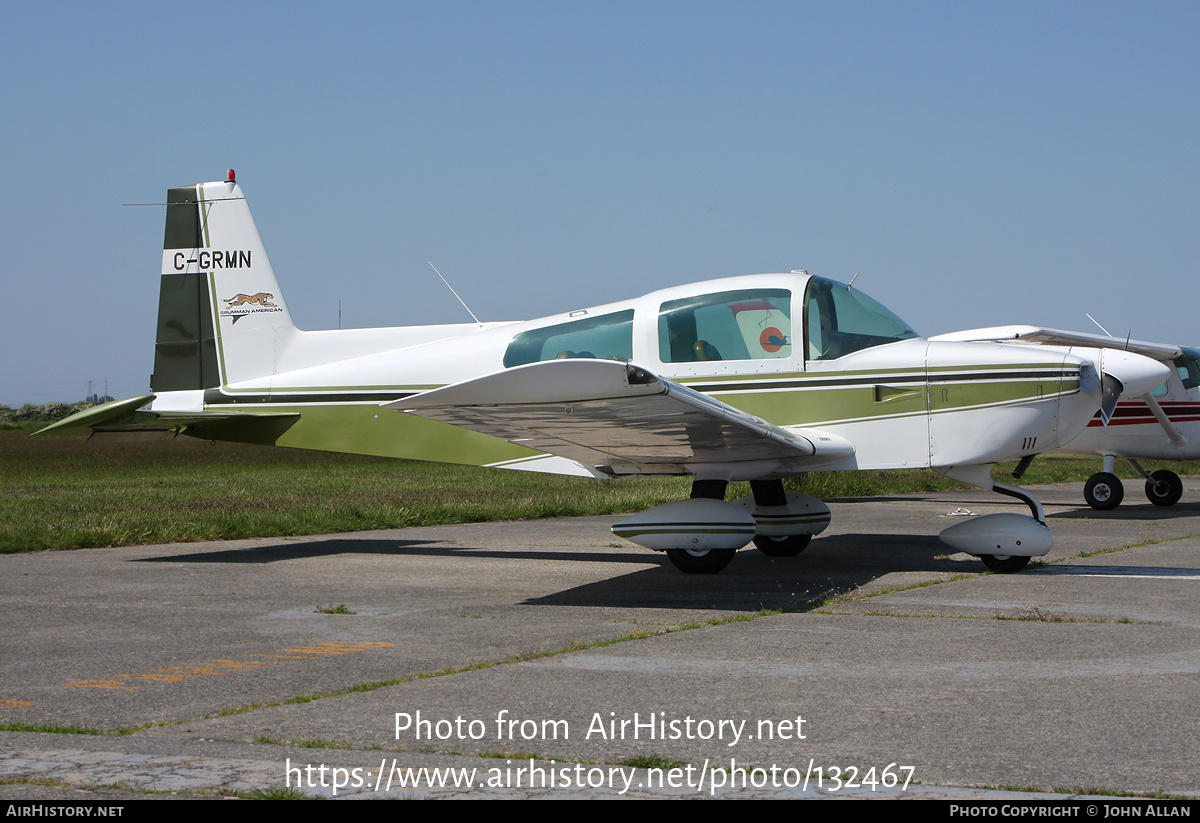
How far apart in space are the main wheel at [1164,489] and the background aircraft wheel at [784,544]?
Answer: 8.37m

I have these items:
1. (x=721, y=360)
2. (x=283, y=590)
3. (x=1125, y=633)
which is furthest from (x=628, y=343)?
(x=1125, y=633)

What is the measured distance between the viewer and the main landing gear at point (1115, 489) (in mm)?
14867

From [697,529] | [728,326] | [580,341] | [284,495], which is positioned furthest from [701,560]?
[284,495]

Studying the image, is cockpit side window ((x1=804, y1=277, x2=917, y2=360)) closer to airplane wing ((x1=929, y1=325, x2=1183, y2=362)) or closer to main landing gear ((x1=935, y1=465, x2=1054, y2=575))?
main landing gear ((x1=935, y1=465, x2=1054, y2=575))

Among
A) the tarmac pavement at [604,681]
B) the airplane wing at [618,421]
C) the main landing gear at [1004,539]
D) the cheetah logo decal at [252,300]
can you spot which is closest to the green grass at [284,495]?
the cheetah logo decal at [252,300]

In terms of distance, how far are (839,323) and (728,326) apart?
0.85 m

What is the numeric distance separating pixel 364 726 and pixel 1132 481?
71.2ft

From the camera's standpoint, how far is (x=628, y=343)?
8.72m

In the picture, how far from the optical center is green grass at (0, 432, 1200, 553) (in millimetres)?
11758

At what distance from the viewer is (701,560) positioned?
26.6 ft

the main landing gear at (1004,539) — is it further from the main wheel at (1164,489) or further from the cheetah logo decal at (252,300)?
the main wheel at (1164,489)

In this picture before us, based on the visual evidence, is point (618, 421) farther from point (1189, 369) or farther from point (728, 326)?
point (1189, 369)

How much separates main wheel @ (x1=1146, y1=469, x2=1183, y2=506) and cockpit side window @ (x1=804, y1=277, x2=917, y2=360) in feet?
28.5
